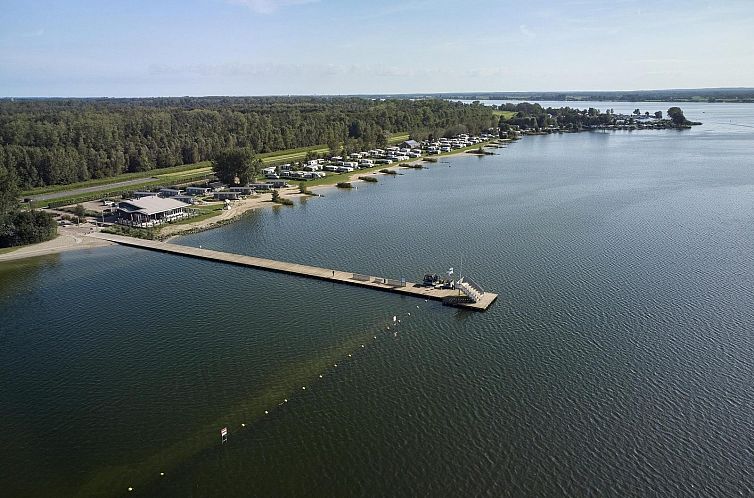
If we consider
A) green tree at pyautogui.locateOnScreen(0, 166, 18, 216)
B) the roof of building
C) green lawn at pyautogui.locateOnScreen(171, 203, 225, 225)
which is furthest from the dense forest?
green lawn at pyautogui.locateOnScreen(171, 203, 225, 225)

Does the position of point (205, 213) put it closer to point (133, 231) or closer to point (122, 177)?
point (133, 231)

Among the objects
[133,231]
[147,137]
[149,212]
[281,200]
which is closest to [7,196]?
[133,231]

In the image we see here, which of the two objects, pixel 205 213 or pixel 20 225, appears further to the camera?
pixel 205 213

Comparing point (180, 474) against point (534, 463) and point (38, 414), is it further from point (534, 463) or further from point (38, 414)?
point (534, 463)

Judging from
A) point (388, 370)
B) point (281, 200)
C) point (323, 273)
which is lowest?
point (388, 370)

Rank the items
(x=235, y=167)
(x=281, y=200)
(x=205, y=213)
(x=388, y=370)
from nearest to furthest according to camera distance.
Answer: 1. (x=388, y=370)
2. (x=205, y=213)
3. (x=281, y=200)
4. (x=235, y=167)
